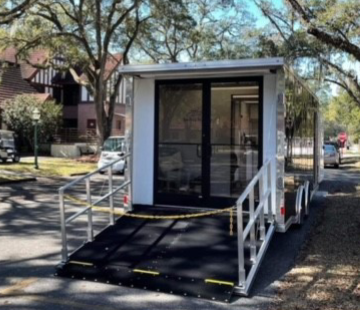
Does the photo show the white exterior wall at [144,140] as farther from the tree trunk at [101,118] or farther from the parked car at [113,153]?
the tree trunk at [101,118]

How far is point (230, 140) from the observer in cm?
816

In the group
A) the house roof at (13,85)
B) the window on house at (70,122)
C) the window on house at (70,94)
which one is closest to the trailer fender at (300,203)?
the house roof at (13,85)

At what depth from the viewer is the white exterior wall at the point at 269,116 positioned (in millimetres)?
7695

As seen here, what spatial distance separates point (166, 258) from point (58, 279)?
1.42 meters

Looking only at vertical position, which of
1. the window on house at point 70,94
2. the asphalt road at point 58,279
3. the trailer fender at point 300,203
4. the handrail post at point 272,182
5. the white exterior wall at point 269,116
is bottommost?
the asphalt road at point 58,279

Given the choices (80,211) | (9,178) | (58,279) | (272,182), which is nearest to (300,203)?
(272,182)

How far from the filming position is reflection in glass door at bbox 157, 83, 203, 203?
827cm

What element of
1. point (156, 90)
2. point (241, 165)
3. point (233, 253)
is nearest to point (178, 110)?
point (156, 90)

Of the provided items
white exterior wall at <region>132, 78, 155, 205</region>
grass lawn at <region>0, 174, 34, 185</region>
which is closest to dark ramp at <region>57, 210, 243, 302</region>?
white exterior wall at <region>132, 78, 155, 205</region>

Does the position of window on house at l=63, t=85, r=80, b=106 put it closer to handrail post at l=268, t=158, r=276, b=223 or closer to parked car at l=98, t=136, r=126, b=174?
parked car at l=98, t=136, r=126, b=174

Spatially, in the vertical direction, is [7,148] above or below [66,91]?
below

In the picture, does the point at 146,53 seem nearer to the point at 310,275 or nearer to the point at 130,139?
the point at 130,139

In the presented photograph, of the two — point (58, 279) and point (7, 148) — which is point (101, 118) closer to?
point (7, 148)

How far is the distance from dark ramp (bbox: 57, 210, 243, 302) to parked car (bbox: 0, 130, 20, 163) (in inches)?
815
